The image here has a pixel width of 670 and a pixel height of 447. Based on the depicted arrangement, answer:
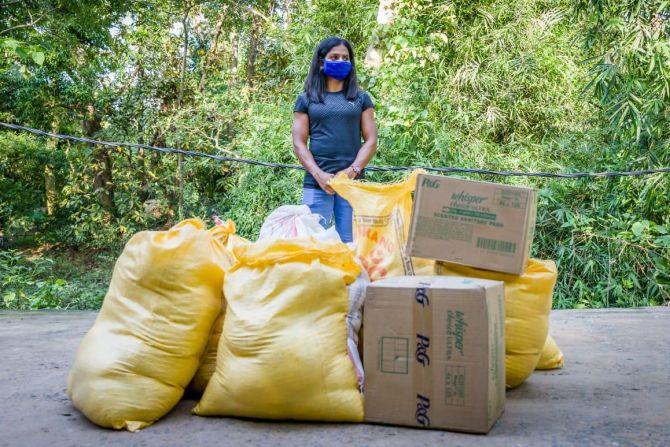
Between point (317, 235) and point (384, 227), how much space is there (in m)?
0.26

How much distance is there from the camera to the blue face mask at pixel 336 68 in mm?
2900

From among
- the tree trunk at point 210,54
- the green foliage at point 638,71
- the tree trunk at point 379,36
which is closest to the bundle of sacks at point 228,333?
the green foliage at point 638,71

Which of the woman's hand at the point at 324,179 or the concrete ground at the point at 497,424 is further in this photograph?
the woman's hand at the point at 324,179

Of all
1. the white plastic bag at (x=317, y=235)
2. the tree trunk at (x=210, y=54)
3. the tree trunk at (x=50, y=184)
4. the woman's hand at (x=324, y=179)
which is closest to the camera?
the white plastic bag at (x=317, y=235)

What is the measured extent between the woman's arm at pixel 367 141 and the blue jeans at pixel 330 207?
153 millimetres

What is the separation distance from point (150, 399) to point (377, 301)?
731mm

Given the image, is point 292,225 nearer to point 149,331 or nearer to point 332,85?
point 149,331

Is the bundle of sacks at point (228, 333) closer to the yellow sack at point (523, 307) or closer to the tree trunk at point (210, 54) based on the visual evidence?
the yellow sack at point (523, 307)

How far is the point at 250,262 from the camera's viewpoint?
6.86 feet

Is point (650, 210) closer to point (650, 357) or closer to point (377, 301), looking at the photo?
point (650, 357)

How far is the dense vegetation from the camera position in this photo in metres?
5.11

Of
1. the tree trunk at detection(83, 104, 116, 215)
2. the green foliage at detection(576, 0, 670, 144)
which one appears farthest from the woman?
the tree trunk at detection(83, 104, 116, 215)

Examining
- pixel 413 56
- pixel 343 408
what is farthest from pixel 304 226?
pixel 413 56

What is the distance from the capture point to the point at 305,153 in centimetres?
289
